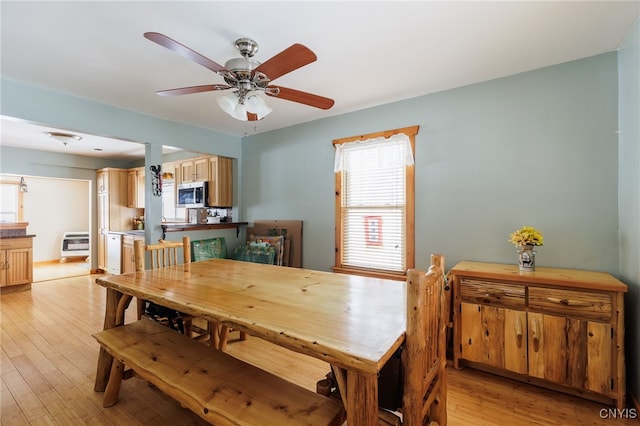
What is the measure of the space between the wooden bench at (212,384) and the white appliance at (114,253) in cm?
416

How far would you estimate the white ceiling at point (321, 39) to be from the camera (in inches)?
66.8

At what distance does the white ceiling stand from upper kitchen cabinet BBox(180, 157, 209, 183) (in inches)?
72.6

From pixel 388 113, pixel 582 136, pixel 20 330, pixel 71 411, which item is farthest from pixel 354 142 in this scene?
pixel 20 330

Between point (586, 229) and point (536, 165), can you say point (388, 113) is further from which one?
point (586, 229)

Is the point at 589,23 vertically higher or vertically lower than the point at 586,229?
higher

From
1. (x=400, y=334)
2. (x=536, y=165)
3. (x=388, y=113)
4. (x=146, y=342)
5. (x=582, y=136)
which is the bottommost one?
(x=146, y=342)

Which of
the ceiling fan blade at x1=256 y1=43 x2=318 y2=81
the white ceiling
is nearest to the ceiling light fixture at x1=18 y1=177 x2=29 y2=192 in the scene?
the white ceiling

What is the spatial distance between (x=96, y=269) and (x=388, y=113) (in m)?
6.58

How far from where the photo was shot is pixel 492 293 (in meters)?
2.21

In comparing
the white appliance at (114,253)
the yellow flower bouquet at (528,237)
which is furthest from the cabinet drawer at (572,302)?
the white appliance at (114,253)

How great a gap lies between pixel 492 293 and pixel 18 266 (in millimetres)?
6557

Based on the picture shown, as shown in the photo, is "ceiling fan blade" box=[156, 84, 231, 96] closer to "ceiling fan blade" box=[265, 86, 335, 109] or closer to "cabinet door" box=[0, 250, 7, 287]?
"ceiling fan blade" box=[265, 86, 335, 109]

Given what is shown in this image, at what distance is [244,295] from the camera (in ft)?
5.32

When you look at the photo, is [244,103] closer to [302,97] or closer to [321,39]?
[302,97]
